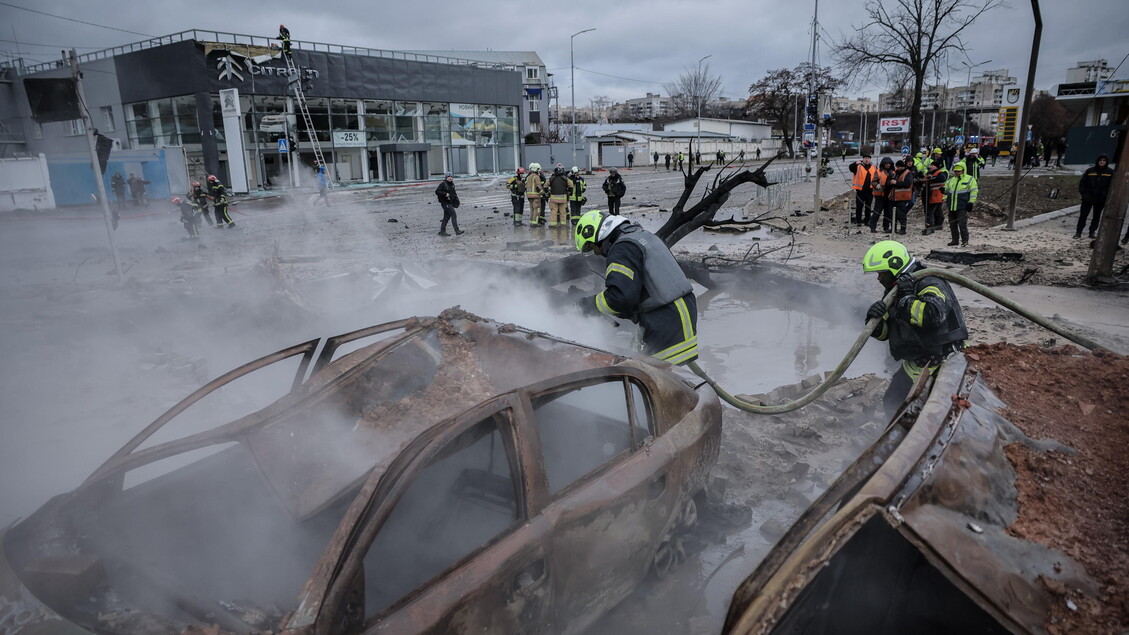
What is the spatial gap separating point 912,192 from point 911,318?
454 inches

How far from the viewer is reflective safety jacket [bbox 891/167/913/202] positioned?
44.6 feet

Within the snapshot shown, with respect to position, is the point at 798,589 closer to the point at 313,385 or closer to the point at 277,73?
the point at 313,385

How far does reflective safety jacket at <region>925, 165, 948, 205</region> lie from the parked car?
41.2 feet

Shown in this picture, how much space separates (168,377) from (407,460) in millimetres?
5321

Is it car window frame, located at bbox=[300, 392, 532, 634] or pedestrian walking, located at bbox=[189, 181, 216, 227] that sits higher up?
pedestrian walking, located at bbox=[189, 181, 216, 227]

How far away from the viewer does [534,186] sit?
17016 mm

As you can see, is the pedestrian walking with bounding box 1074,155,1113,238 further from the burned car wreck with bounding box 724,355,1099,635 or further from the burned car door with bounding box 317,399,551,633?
the burned car door with bounding box 317,399,551,633

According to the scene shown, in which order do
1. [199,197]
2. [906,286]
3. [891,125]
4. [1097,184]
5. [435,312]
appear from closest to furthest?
[906,286] → [435,312] → [1097,184] → [199,197] → [891,125]

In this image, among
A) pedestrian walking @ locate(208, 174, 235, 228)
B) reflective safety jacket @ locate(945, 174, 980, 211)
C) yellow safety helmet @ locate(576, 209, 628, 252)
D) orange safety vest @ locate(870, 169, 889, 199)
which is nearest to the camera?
yellow safety helmet @ locate(576, 209, 628, 252)

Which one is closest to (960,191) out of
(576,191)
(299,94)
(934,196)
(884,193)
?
(934,196)

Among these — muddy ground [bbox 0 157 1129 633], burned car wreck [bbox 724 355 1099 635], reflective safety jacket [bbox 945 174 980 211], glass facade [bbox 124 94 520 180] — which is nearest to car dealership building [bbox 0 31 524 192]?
glass facade [bbox 124 94 520 180]

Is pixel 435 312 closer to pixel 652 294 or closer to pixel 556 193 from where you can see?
pixel 652 294

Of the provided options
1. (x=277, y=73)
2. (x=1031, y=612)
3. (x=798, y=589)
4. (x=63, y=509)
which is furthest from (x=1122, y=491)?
(x=277, y=73)

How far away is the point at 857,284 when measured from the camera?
9.38 meters
